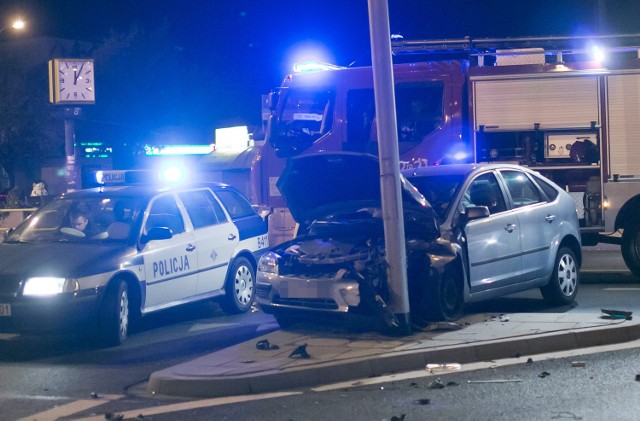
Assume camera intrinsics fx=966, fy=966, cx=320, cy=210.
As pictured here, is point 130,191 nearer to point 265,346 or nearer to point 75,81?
point 265,346

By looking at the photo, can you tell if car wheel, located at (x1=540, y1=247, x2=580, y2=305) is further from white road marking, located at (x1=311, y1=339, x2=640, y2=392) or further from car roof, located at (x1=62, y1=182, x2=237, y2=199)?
car roof, located at (x1=62, y1=182, x2=237, y2=199)

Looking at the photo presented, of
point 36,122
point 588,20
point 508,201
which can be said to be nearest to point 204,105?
point 36,122

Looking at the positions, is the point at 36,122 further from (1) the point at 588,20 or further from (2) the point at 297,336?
(2) the point at 297,336

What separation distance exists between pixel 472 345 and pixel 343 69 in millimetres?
7457

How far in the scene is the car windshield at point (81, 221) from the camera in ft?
33.5

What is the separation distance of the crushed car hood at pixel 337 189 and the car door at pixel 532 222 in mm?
1458

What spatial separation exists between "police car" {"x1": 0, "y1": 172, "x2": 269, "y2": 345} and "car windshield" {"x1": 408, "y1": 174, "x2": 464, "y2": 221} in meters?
2.55

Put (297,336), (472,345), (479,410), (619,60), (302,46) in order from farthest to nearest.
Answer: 1. (302,46)
2. (619,60)
3. (297,336)
4. (472,345)
5. (479,410)

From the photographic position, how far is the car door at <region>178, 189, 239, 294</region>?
1108cm

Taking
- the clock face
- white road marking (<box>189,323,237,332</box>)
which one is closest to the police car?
white road marking (<box>189,323,237,332</box>)

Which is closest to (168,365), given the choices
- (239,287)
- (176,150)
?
(239,287)

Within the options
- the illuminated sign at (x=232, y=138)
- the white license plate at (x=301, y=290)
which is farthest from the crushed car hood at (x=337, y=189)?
the illuminated sign at (x=232, y=138)

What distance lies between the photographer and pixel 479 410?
6.41 m

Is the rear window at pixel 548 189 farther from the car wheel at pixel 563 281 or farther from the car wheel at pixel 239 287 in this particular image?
the car wheel at pixel 239 287
